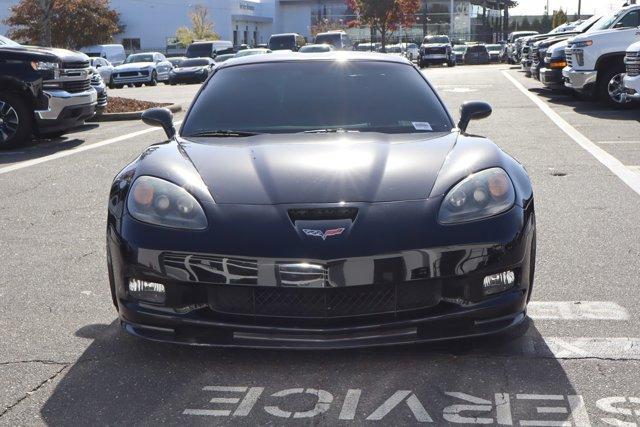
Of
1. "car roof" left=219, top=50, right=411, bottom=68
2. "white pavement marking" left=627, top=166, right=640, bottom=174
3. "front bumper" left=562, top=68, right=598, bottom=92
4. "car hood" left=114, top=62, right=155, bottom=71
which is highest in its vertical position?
"car roof" left=219, top=50, right=411, bottom=68

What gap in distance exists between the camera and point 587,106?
689 inches

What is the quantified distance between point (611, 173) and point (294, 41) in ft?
121

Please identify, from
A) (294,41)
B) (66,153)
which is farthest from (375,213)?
(294,41)

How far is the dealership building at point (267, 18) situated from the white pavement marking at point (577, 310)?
7159 cm

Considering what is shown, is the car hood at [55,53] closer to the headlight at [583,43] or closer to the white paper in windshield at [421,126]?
the white paper in windshield at [421,126]

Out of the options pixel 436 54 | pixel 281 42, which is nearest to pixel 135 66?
pixel 281 42

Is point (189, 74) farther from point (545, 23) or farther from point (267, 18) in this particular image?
point (545, 23)

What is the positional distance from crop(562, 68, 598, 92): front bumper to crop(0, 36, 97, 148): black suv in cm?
970

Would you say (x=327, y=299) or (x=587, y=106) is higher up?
(x=327, y=299)

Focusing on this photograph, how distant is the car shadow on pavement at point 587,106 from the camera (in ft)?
50.4

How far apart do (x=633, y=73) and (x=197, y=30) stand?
2415 inches

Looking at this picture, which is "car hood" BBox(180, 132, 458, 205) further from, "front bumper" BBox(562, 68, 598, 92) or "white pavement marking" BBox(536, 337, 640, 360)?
"front bumper" BBox(562, 68, 598, 92)

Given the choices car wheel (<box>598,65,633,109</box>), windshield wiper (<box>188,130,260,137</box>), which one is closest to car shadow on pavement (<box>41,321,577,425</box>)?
windshield wiper (<box>188,130,260,137</box>)

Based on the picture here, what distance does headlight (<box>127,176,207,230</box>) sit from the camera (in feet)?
12.1
